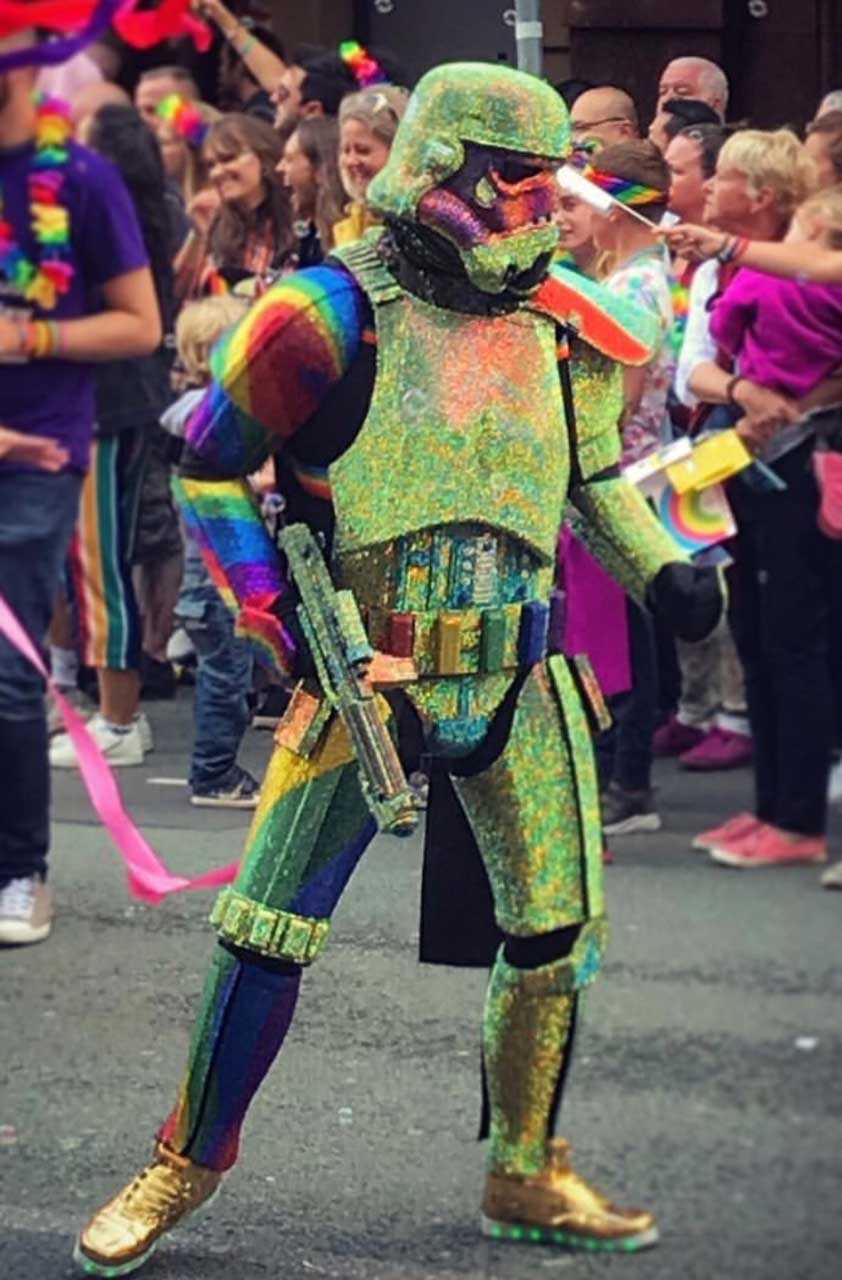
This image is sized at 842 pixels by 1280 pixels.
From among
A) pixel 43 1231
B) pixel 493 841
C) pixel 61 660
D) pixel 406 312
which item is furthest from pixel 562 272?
pixel 43 1231

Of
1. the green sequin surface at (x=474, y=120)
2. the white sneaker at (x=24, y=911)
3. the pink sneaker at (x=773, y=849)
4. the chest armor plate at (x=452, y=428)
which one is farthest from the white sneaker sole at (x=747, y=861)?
the white sneaker at (x=24, y=911)

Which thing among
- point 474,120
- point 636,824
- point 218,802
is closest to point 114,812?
point 218,802

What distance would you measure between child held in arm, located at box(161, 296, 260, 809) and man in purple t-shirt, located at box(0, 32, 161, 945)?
0.04 m

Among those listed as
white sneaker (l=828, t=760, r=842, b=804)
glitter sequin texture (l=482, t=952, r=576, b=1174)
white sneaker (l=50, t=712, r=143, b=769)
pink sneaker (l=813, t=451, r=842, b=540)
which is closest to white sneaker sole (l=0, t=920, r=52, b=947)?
white sneaker (l=50, t=712, r=143, b=769)

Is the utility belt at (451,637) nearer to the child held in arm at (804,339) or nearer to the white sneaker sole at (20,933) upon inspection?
the child held in arm at (804,339)

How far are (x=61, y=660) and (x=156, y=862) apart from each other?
0.19 metres

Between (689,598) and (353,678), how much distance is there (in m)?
0.24

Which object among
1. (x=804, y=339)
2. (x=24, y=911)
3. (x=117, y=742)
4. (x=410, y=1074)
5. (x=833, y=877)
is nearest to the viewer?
(x=804, y=339)

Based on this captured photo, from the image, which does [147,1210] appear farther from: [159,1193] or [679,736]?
[679,736]

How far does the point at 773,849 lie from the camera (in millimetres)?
2100

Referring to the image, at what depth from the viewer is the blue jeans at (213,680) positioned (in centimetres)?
234

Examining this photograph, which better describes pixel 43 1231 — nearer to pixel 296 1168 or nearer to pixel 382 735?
pixel 296 1168

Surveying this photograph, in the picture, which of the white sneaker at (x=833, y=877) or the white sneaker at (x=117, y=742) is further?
the white sneaker at (x=117, y=742)

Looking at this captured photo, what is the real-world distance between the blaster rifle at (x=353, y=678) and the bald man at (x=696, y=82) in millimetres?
421
